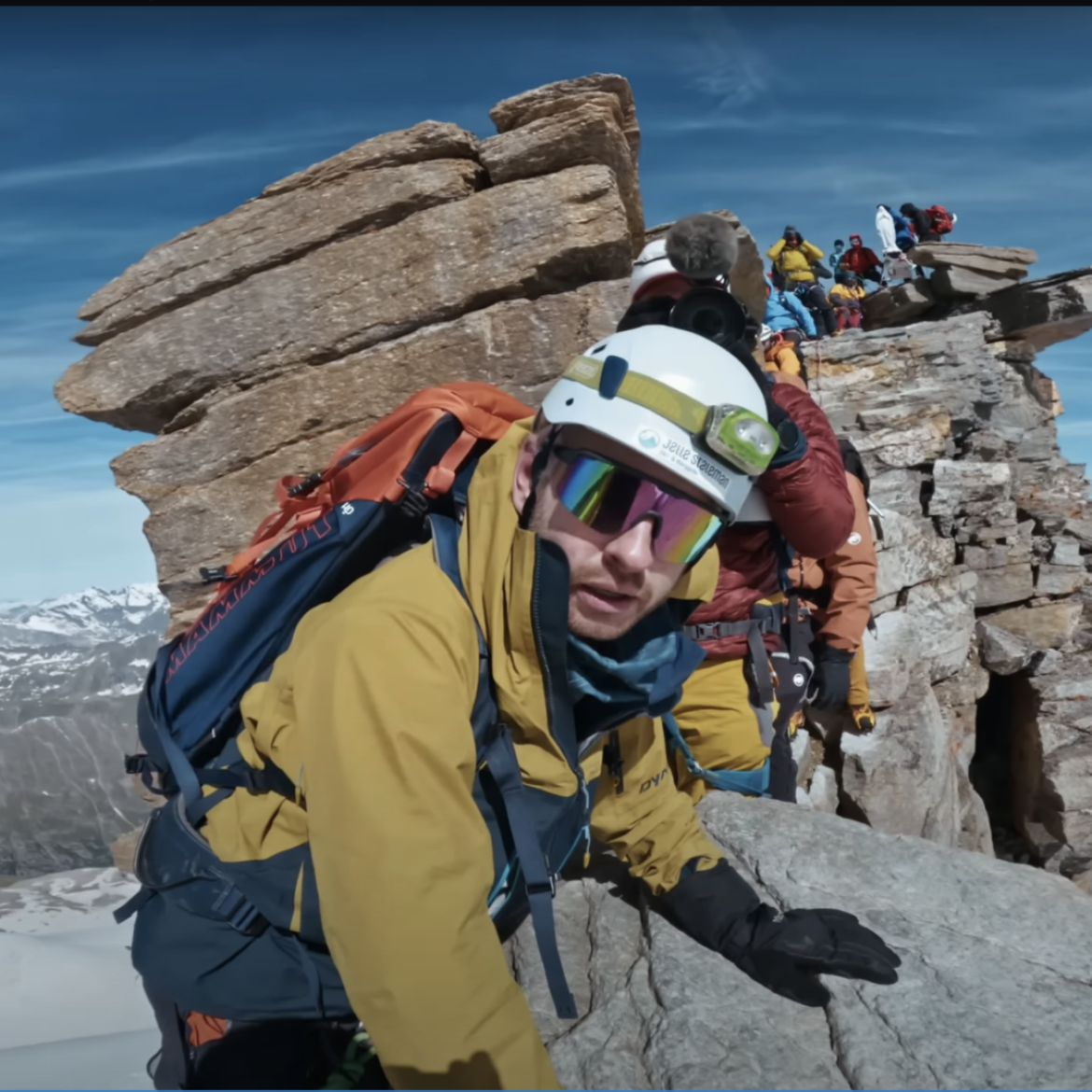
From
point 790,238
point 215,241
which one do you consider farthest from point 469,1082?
point 790,238

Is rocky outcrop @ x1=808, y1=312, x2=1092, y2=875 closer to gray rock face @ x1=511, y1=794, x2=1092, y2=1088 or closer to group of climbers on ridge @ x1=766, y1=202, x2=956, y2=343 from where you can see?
group of climbers on ridge @ x1=766, y1=202, x2=956, y2=343

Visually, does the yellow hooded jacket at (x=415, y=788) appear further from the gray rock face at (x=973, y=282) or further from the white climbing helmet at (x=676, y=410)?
the gray rock face at (x=973, y=282)

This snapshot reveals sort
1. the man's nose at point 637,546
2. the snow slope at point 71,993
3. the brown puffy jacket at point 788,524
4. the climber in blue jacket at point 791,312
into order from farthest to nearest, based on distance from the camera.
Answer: the climber in blue jacket at point 791,312 → the brown puffy jacket at point 788,524 → the snow slope at point 71,993 → the man's nose at point 637,546

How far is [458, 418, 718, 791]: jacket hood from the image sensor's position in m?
2.28

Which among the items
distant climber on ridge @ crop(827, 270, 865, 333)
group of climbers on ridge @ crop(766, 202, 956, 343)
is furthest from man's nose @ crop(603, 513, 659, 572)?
distant climber on ridge @ crop(827, 270, 865, 333)

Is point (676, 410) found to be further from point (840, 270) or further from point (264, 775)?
point (840, 270)

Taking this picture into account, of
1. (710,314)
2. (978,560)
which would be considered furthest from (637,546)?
(978,560)

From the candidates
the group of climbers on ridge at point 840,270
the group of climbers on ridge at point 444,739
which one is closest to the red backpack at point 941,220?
the group of climbers on ridge at point 840,270

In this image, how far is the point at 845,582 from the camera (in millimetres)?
6277

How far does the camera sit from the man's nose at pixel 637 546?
2.41 m

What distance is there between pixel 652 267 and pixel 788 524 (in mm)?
1711

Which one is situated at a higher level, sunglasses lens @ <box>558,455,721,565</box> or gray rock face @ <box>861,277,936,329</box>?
gray rock face @ <box>861,277,936,329</box>

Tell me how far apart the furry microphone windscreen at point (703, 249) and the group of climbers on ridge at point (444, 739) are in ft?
5.42

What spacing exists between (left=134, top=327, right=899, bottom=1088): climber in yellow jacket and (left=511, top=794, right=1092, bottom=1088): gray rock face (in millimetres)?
158
